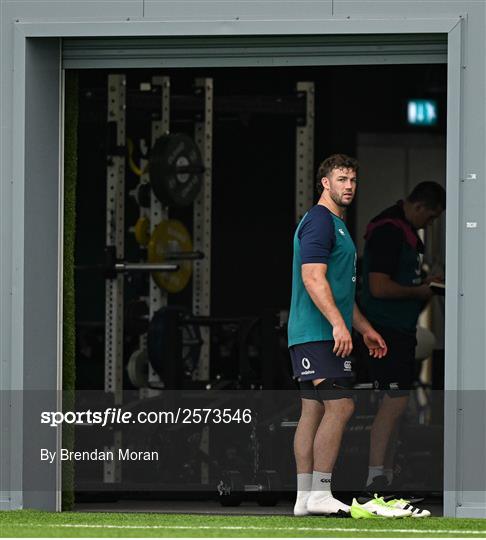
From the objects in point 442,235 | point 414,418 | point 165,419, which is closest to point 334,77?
point 442,235

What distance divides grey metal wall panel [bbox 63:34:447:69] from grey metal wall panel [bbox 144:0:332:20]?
122 millimetres

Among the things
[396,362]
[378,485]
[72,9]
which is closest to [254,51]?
[72,9]

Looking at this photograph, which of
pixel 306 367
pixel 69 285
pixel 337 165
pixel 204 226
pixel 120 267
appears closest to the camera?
pixel 306 367

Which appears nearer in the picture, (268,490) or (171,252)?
(268,490)

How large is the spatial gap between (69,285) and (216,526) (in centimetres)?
158

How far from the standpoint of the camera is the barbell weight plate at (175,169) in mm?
9844

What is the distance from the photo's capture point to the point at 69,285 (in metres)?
7.54

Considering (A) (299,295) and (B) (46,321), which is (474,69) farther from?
(B) (46,321)

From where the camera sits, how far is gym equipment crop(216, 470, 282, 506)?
8.04 m

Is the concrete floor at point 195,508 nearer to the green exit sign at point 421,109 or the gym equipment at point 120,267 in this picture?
the gym equipment at point 120,267

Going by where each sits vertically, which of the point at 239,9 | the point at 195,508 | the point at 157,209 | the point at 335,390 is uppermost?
the point at 239,9

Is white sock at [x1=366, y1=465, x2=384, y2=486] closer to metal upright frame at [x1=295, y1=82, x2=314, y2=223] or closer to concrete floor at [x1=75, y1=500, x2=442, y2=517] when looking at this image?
concrete floor at [x1=75, y1=500, x2=442, y2=517]

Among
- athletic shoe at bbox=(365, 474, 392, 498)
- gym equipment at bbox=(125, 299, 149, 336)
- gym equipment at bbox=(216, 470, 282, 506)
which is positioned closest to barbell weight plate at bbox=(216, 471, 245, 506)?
gym equipment at bbox=(216, 470, 282, 506)

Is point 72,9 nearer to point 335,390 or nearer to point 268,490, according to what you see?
point 335,390
